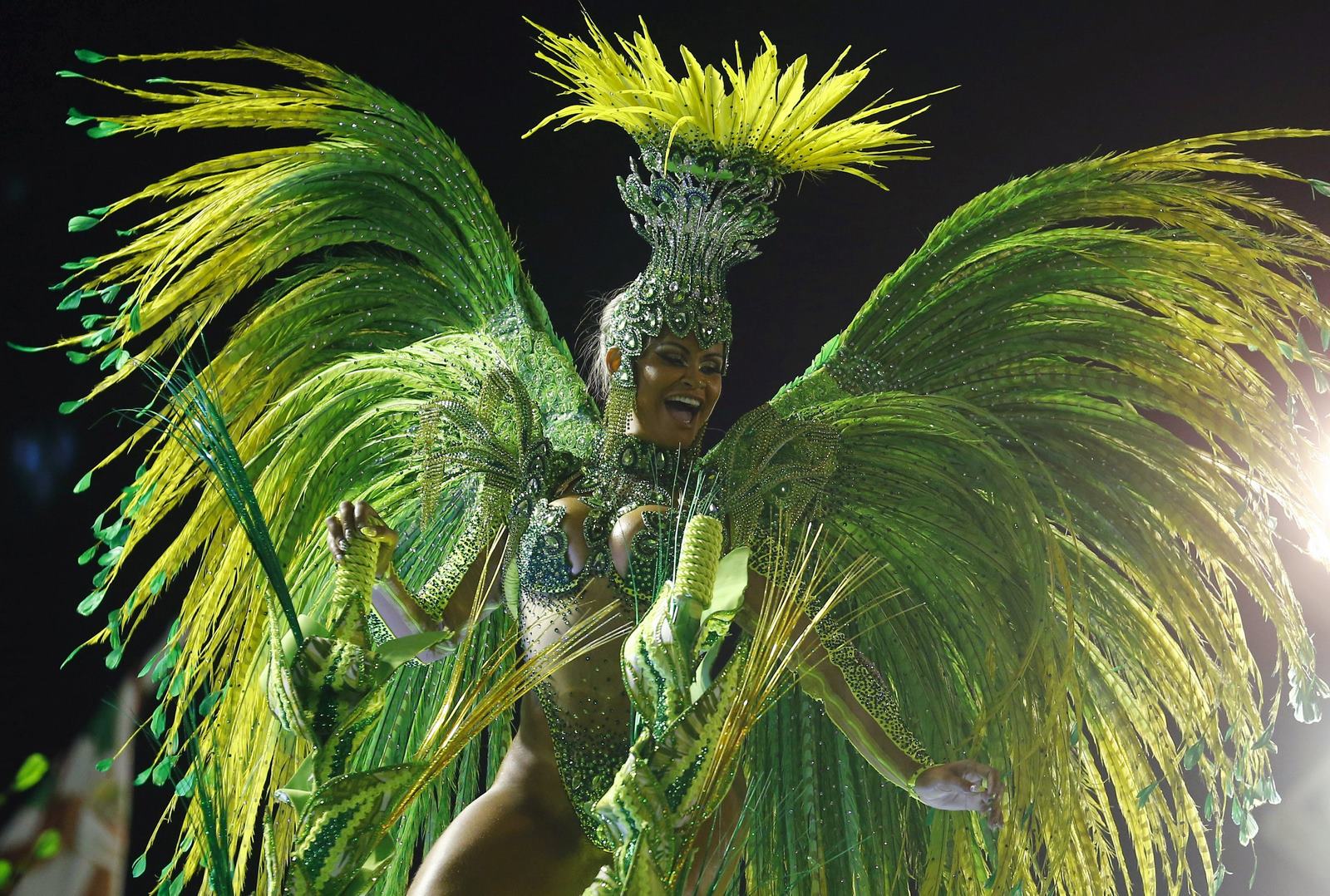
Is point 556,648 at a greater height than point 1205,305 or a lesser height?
lesser

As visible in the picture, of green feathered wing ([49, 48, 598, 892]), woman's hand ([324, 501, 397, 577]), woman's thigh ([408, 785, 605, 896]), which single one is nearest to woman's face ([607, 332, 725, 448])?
green feathered wing ([49, 48, 598, 892])

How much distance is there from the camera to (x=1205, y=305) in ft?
6.23

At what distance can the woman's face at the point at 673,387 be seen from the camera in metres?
1.83

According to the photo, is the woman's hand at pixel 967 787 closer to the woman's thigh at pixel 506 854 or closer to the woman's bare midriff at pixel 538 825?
the woman's bare midriff at pixel 538 825

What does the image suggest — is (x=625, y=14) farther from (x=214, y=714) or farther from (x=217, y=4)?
(x=214, y=714)

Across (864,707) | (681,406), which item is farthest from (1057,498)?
(681,406)

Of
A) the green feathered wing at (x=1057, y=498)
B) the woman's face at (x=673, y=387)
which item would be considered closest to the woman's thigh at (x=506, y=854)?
the green feathered wing at (x=1057, y=498)

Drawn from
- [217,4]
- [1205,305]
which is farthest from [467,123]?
[1205,305]

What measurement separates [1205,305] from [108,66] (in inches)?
67.8

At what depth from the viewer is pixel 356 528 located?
5.43 ft

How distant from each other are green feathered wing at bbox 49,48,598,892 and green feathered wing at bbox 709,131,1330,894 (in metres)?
0.42

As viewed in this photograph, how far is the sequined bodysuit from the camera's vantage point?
1.74 metres

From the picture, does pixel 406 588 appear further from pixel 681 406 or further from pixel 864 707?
pixel 864 707

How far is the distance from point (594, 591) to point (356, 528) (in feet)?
1.01
